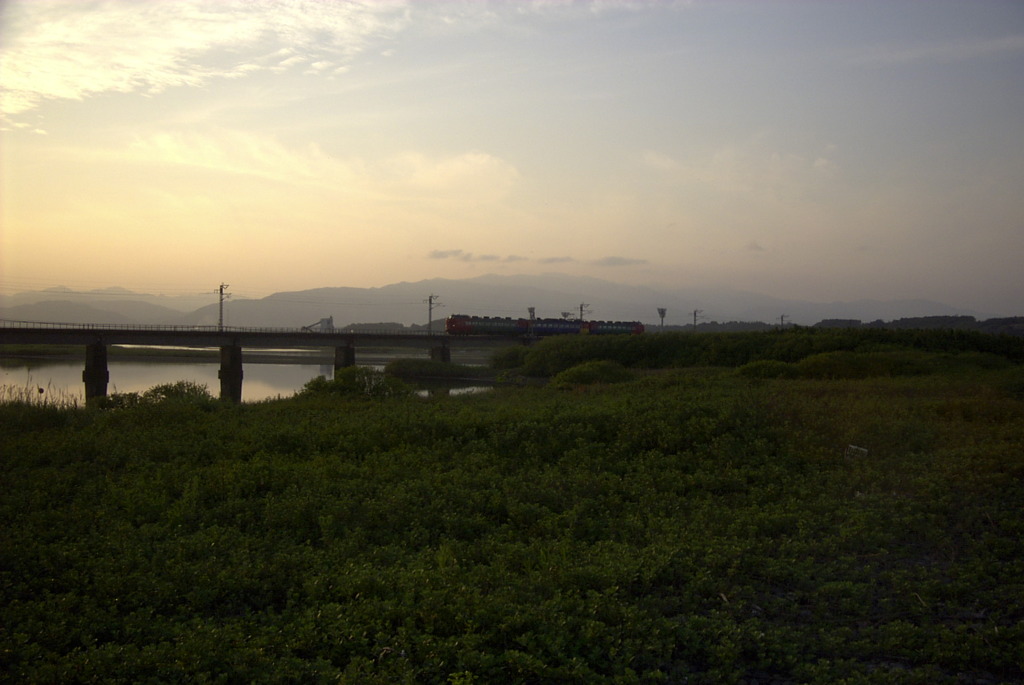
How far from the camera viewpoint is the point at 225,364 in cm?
5203

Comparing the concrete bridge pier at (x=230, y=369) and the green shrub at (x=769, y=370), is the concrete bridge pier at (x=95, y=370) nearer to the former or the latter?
the concrete bridge pier at (x=230, y=369)

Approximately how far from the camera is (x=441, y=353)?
65250 mm

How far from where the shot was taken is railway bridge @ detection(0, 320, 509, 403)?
44188 mm

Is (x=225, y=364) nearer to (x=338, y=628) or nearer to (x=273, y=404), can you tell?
(x=273, y=404)

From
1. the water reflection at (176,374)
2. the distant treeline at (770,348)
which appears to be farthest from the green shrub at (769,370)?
the water reflection at (176,374)

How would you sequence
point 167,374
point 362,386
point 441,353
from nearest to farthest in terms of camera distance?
point 362,386
point 167,374
point 441,353

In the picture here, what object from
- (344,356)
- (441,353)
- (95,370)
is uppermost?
(441,353)

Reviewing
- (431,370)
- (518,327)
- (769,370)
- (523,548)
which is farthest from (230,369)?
(523,548)

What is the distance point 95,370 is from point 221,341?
843 centimetres

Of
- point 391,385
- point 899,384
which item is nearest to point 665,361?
point 899,384

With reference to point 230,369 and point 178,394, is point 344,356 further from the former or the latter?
point 178,394

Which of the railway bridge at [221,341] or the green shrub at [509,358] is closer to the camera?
the railway bridge at [221,341]

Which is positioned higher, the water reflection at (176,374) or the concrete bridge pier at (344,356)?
the concrete bridge pier at (344,356)

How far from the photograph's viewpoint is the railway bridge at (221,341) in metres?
44.2
